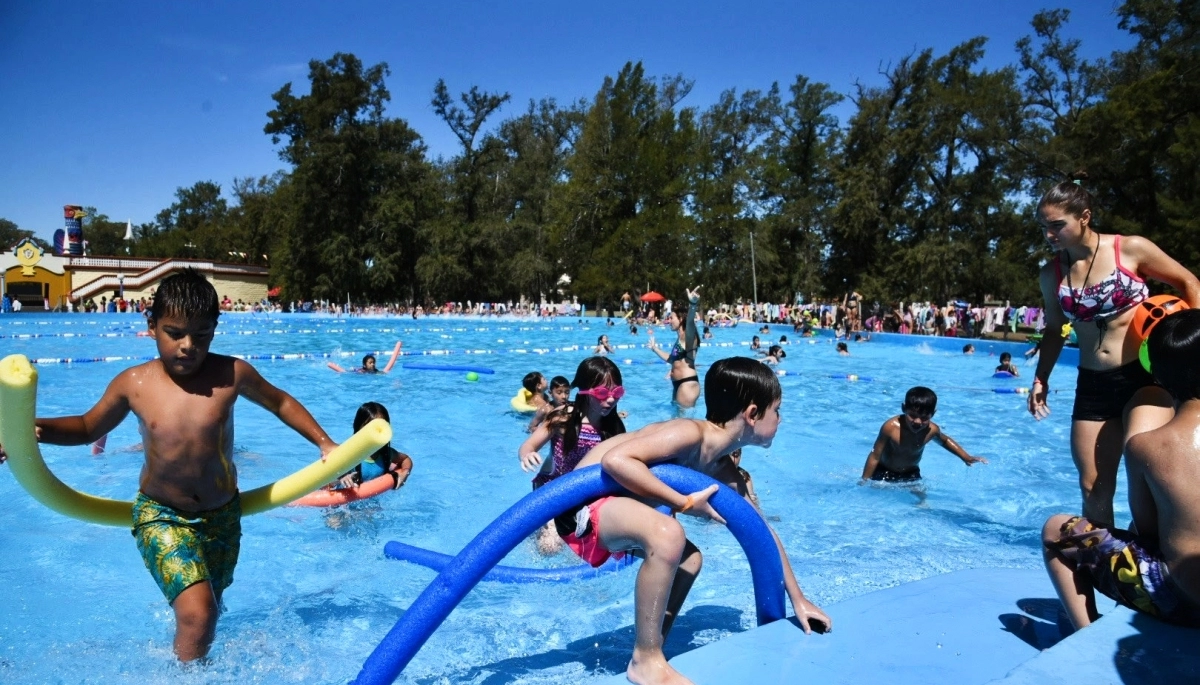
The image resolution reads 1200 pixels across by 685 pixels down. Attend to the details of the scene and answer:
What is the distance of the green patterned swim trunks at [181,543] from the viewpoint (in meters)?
2.97

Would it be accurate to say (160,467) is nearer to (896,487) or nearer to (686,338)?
(896,487)

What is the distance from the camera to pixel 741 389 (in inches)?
120

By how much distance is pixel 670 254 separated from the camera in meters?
47.7

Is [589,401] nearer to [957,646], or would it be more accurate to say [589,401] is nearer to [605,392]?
[605,392]

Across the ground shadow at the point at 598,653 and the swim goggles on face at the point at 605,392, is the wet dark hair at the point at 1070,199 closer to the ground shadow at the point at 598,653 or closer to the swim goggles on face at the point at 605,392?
the swim goggles on face at the point at 605,392

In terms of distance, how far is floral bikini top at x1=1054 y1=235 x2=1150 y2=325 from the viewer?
3.50m

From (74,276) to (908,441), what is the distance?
58627mm

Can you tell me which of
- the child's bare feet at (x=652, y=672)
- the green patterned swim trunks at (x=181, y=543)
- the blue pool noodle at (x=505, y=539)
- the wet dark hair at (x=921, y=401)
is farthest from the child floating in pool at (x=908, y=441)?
the green patterned swim trunks at (x=181, y=543)

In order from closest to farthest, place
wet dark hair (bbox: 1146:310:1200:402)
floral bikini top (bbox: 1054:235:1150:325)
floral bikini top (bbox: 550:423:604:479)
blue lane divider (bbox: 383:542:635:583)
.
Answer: wet dark hair (bbox: 1146:310:1200:402), floral bikini top (bbox: 1054:235:1150:325), blue lane divider (bbox: 383:542:635:583), floral bikini top (bbox: 550:423:604:479)

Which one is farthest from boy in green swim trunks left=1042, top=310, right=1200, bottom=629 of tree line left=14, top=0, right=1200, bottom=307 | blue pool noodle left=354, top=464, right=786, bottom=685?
tree line left=14, top=0, right=1200, bottom=307

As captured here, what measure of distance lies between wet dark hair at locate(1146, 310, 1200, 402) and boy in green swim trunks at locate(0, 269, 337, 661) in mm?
2878

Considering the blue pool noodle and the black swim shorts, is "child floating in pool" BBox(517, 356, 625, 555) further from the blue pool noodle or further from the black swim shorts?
the black swim shorts

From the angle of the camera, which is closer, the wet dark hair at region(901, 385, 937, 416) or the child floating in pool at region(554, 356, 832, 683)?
the child floating in pool at region(554, 356, 832, 683)

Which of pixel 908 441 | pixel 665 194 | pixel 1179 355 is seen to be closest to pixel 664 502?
pixel 1179 355
